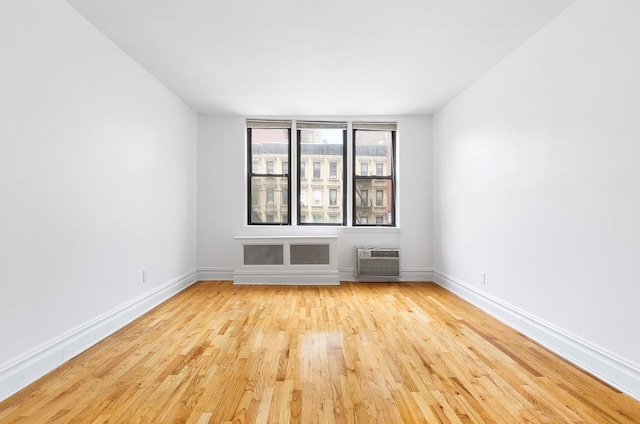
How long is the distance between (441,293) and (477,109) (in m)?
2.28

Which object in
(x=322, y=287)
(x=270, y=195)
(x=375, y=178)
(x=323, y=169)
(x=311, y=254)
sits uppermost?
(x=323, y=169)

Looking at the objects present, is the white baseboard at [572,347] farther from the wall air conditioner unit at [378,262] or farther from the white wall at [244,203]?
the white wall at [244,203]

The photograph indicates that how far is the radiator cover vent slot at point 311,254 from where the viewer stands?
527cm

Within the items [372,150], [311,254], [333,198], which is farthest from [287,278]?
[372,150]

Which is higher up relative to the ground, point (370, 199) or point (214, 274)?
point (370, 199)

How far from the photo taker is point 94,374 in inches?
89.0

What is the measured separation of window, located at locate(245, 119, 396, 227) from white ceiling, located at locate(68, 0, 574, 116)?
1135 millimetres

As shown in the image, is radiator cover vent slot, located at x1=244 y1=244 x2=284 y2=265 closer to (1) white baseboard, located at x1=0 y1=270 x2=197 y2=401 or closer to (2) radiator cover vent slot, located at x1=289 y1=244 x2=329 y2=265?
(2) radiator cover vent slot, located at x1=289 y1=244 x2=329 y2=265

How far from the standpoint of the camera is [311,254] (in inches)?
208

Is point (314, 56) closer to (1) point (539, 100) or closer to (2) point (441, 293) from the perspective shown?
(1) point (539, 100)

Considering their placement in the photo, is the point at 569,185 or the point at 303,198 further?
the point at 303,198

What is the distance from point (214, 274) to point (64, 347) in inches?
117

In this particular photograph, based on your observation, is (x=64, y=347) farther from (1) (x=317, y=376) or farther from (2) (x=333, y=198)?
(2) (x=333, y=198)

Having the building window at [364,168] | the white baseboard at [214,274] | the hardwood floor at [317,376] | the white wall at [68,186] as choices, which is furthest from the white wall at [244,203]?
the hardwood floor at [317,376]
